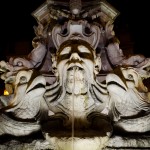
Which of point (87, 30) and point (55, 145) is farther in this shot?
point (87, 30)

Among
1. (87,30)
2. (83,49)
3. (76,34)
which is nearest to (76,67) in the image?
(83,49)

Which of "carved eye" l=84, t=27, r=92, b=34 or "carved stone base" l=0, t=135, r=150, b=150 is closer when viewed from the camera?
"carved stone base" l=0, t=135, r=150, b=150

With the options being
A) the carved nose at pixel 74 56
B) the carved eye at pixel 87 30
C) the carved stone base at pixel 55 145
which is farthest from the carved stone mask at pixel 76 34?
the carved stone base at pixel 55 145

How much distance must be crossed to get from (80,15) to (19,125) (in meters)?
2.07

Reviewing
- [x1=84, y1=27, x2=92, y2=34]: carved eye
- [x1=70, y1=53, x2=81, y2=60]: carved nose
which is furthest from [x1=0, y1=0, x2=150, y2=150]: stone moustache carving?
[x1=84, y1=27, x2=92, y2=34]: carved eye

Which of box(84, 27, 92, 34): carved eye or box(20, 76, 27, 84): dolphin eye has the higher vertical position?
box(84, 27, 92, 34): carved eye

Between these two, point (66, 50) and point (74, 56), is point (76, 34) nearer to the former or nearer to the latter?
point (66, 50)

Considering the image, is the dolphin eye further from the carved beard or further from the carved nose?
the carved nose

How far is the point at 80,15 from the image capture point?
570cm

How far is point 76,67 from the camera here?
443cm

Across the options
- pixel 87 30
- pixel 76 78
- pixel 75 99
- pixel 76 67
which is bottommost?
pixel 75 99

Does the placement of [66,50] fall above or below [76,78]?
above

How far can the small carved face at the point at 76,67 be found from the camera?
175 inches

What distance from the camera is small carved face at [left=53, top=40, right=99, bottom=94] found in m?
4.43
